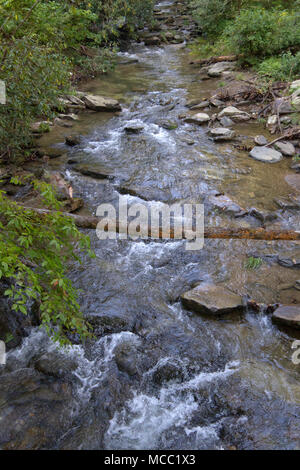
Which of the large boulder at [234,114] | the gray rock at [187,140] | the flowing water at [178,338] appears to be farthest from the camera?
the large boulder at [234,114]

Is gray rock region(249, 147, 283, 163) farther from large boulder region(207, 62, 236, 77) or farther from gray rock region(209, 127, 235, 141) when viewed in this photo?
large boulder region(207, 62, 236, 77)

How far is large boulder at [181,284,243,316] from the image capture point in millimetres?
4715

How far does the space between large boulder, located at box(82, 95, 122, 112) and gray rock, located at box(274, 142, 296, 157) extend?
6163mm

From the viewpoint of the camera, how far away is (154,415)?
3.69m

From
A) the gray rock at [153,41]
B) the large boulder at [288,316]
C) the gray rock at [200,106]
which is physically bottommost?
the large boulder at [288,316]

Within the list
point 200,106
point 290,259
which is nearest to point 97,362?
point 290,259

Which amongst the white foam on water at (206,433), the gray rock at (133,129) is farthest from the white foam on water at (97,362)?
the gray rock at (133,129)

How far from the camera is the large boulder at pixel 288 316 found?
4.43 metres

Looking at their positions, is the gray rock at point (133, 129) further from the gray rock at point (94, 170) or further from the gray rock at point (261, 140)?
the gray rock at point (261, 140)

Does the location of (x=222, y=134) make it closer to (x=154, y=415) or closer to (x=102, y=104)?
(x=102, y=104)

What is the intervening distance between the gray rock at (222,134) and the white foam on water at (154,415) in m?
7.53

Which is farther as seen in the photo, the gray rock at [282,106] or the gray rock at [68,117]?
the gray rock at [68,117]
